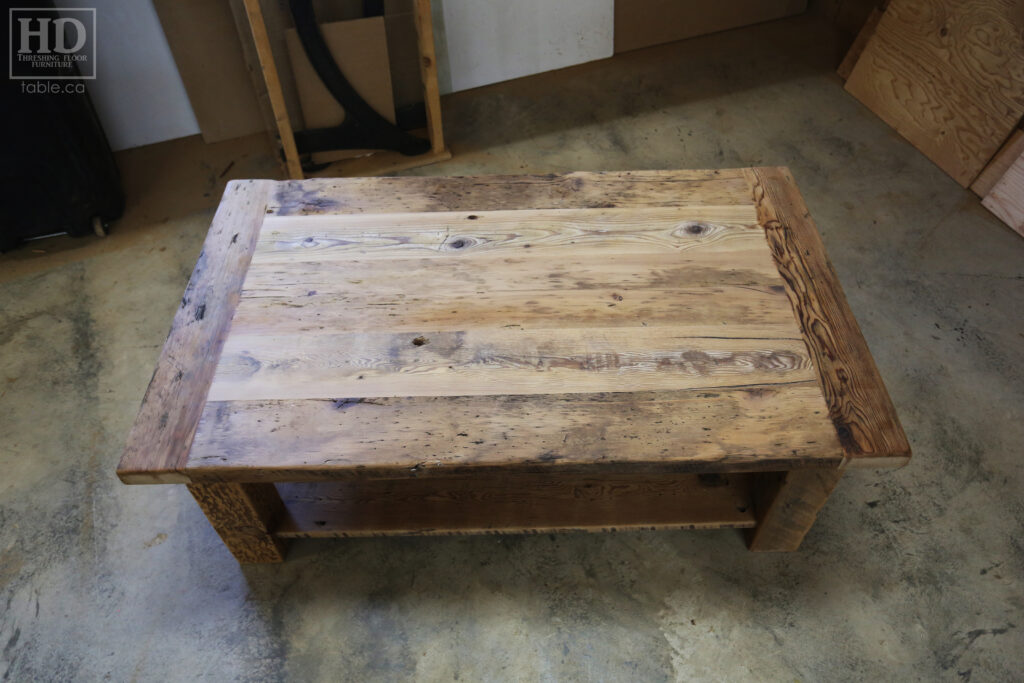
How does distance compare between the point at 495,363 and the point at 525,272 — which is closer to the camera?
the point at 495,363

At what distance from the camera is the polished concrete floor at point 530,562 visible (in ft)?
4.86

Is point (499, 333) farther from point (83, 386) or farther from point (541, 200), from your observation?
point (83, 386)

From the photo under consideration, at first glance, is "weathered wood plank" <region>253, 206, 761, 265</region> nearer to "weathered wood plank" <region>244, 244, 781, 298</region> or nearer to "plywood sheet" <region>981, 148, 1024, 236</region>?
"weathered wood plank" <region>244, 244, 781, 298</region>

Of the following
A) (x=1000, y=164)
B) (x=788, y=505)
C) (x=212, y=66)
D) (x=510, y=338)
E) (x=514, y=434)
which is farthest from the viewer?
(x=212, y=66)

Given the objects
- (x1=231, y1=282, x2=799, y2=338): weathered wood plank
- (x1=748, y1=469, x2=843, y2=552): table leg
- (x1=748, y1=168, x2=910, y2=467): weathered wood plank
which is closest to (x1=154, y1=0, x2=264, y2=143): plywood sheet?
(x1=231, y1=282, x2=799, y2=338): weathered wood plank

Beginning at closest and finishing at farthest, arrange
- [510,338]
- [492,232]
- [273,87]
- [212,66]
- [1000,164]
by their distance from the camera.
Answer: [510,338]
[492,232]
[273,87]
[1000,164]
[212,66]

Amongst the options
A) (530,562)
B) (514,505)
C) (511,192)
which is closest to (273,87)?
(511,192)

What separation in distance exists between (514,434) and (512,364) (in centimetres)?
15

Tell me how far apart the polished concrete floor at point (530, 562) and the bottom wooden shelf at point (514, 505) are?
128 mm

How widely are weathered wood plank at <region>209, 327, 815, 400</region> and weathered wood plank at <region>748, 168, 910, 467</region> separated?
0.06m

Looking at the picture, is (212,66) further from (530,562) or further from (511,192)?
(530,562)

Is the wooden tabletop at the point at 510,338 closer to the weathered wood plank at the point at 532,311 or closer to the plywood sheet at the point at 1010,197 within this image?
the weathered wood plank at the point at 532,311

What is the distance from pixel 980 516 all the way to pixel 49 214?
108 inches

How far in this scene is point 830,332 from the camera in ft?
4.64
